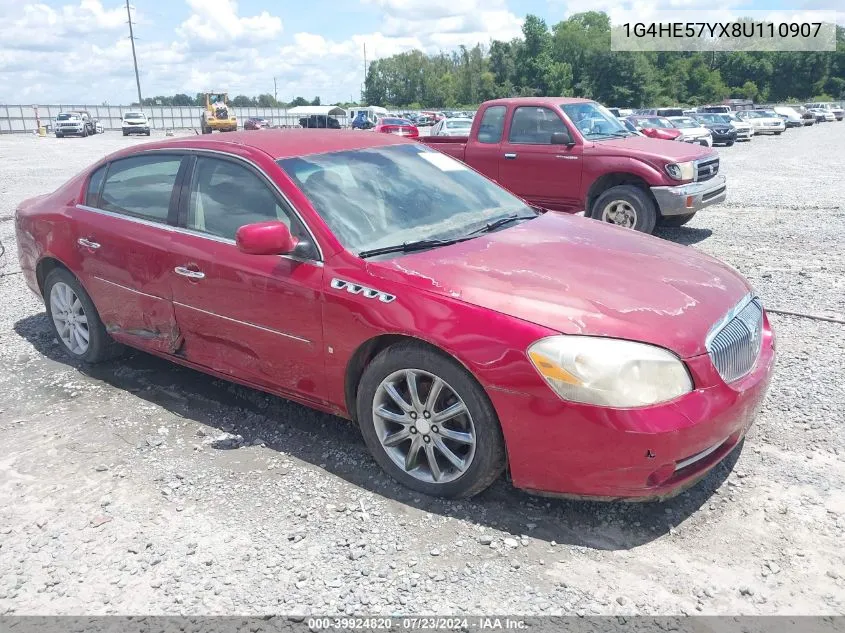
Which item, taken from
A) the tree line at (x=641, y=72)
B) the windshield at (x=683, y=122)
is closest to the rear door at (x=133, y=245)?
the windshield at (x=683, y=122)

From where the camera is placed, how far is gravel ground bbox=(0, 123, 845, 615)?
268 cm

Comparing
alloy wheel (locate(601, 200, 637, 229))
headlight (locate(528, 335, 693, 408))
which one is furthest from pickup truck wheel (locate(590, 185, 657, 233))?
headlight (locate(528, 335, 693, 408))

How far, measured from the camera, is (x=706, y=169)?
→ 8977 millimetres

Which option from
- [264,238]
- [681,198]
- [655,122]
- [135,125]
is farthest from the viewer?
[135,125]

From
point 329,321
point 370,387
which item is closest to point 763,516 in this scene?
point 370,387

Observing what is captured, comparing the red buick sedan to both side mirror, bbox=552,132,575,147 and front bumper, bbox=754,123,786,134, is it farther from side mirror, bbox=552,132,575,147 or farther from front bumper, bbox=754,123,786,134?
front bumper, bbox=754,123,786,134

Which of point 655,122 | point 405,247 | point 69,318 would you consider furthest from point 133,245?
point 655,122

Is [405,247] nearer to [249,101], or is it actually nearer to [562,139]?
[562,139]

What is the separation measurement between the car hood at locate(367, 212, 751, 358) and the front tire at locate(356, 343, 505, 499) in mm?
338

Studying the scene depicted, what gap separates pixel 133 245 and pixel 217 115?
1884 inches

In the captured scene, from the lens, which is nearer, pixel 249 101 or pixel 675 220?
pixel 675 220

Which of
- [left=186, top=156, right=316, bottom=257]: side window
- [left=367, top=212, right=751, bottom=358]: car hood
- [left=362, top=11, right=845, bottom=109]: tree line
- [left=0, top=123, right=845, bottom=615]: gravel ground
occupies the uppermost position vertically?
[left=362, top=11, right=845, bottom=109]: tree line

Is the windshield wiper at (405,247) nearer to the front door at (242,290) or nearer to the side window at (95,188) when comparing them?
the front door at (242,290)

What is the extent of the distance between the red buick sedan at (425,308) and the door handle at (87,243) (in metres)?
0.02
